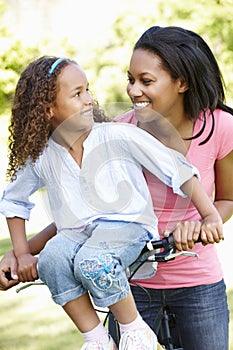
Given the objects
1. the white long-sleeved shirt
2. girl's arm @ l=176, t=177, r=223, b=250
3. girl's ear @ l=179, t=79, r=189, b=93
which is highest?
girl's ear @ l=179, t=79, r=189, b=93

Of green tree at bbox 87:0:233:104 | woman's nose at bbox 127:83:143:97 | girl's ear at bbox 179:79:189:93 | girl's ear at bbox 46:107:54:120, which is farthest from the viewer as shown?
green tree at bbox 87:0:233:104

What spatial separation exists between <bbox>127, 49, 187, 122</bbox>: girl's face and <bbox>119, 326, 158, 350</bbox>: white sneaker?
2.35 ft

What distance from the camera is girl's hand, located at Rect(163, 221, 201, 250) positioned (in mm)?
2486

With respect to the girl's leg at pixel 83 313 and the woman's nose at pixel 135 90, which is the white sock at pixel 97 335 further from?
the woman's nose at pixel 135 90

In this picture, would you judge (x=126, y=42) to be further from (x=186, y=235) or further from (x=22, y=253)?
(x=186, y=235)

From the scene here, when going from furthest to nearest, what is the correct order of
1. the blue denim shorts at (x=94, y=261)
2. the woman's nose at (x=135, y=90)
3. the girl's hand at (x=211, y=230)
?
1. the woman's nose at (x=135, y=90)
2. the girl's hand at (x=211, y=230)
3. the blue denim shorts at (x=94, y=261)

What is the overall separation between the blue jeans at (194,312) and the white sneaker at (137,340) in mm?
515

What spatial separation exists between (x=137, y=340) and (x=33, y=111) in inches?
30.4

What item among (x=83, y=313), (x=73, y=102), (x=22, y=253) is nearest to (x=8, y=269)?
(x=22, y=253)

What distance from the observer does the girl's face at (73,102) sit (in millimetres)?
2549

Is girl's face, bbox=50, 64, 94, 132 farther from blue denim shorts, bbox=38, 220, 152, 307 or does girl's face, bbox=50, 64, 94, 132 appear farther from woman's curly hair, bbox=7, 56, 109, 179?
blue denim shorts, bbox=38, 220, 152, 307

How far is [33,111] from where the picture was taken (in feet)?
8.50

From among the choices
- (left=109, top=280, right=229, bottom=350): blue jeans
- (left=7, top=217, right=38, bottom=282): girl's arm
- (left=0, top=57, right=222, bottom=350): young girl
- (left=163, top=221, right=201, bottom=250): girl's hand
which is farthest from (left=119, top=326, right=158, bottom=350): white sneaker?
(left=109, top=280, right=229, bottom=350): blue jeans

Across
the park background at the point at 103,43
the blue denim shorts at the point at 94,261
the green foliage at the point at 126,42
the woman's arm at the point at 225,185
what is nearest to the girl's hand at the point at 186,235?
the blue denim shorts at the point at 94,261
